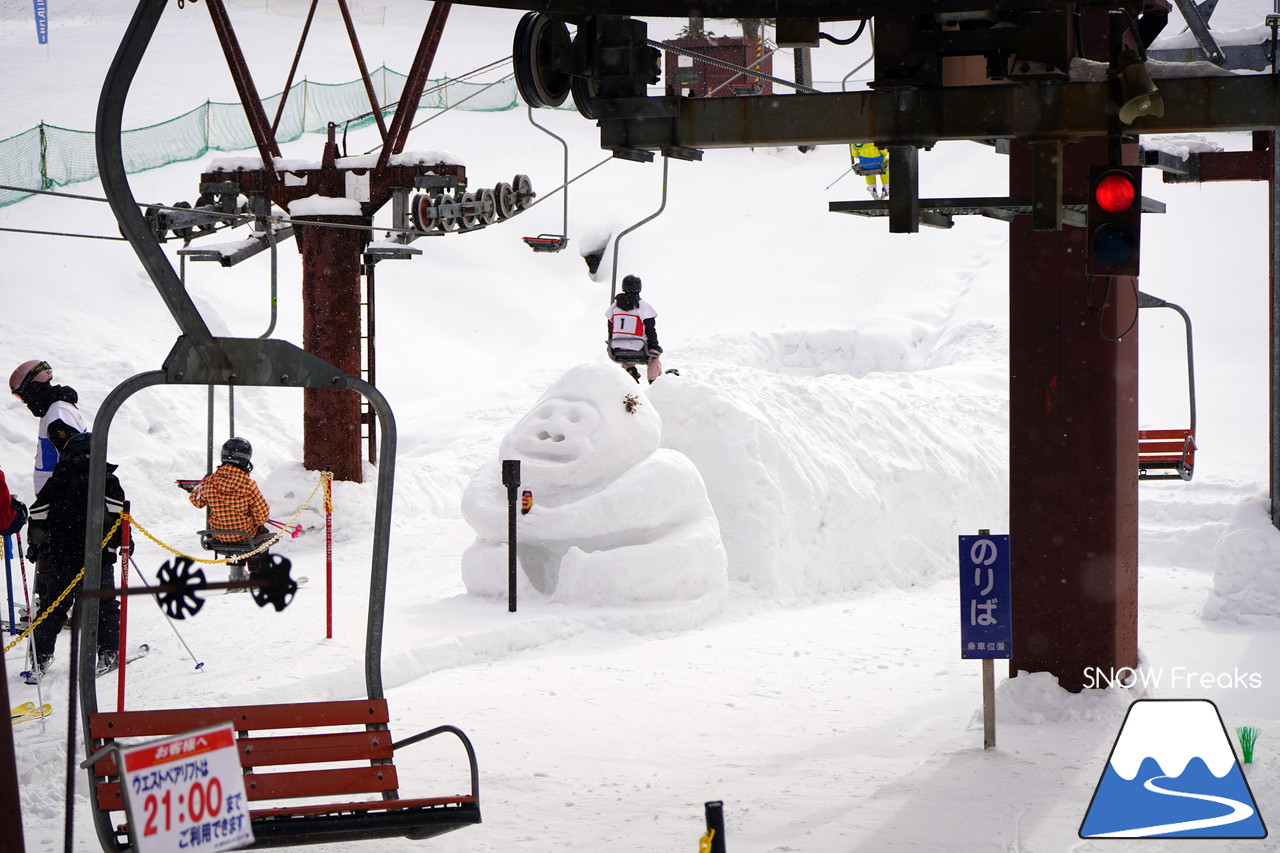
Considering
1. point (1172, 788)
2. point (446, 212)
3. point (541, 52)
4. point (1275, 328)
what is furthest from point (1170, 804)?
point (446, 212)

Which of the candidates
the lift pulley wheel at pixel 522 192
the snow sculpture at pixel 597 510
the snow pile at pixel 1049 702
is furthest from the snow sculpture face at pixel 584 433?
the snow pile at pixel 1049 702

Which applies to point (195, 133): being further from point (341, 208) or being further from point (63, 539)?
point (63, 539)

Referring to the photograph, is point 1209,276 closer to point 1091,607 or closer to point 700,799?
point 1091,607

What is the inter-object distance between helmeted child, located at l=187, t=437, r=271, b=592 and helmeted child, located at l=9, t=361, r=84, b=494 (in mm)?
1129

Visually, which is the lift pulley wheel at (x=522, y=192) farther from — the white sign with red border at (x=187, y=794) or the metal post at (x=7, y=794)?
the white sign with red border at (x=187, y=794)

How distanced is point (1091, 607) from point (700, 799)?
2822mm

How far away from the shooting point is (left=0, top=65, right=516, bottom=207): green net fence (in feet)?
85.4

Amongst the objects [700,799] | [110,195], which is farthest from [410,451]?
[110,195]

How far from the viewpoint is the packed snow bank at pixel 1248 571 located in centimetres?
1056

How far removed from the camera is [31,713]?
7.30 m

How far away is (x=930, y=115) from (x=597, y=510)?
16.9ft

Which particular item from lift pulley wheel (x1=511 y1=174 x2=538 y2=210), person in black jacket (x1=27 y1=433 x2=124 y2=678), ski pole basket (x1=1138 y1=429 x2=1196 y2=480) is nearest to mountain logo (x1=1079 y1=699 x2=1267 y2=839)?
person in black jacket (x1=27 y1=433 x2=124 y2=678)

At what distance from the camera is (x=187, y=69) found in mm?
41219

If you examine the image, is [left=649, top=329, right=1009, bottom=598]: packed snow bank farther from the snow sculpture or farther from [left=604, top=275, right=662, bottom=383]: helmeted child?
the snow sculpture
